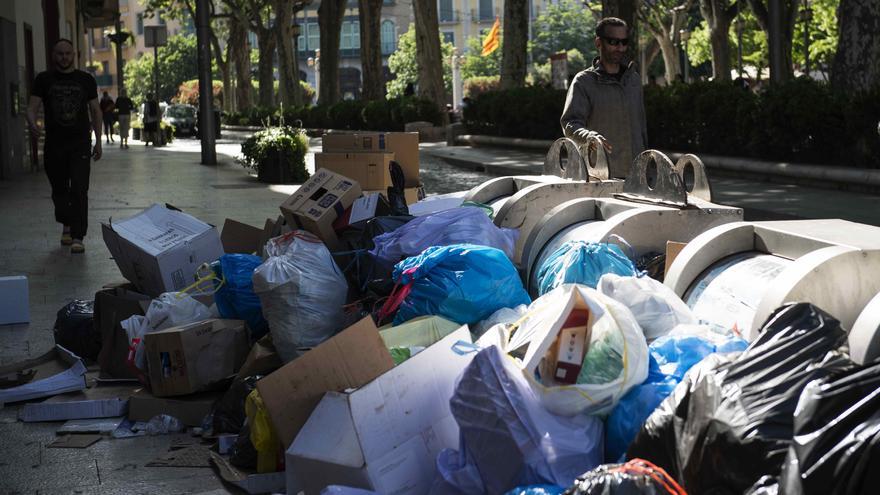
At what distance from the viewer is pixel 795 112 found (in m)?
16.4

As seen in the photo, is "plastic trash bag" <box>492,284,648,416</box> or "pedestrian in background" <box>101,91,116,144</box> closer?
"plastic trash bag" <box>492,284,648,416</box>

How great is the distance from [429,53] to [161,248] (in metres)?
27.6

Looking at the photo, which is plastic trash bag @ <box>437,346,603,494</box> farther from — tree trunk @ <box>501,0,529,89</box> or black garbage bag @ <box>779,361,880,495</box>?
tree trunk @ <box>501,0,529,89</box>

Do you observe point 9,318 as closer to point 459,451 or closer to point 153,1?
point 459,451

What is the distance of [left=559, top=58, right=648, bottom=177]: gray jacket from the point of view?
7.32m

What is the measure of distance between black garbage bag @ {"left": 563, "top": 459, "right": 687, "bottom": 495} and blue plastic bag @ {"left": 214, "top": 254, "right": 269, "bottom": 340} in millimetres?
Result: 3125

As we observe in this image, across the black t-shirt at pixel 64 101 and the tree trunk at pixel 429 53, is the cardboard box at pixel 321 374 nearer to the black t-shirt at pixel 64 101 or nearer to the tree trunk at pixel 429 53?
the black t-shirt at pixel 64 101

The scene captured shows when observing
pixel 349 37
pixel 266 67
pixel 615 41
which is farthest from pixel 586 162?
pixel 349 37

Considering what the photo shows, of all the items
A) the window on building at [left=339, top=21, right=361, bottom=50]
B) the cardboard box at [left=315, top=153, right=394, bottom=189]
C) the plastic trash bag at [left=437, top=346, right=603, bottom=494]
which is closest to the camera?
the plastic trash bag at [left=437, top=346, right=603, bottom=494]

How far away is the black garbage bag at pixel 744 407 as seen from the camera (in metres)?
2.95

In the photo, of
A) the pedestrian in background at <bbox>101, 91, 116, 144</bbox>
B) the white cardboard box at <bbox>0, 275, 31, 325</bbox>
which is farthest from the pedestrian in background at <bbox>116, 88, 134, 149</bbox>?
the white cardboard box at <bbox>0, 275, 31, 325</bbox>

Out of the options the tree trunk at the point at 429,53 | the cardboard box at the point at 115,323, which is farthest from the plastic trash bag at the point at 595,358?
the tree trunk at the point at 429,53

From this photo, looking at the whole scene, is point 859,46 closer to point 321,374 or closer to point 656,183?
point 656,183

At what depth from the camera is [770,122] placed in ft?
55.9
